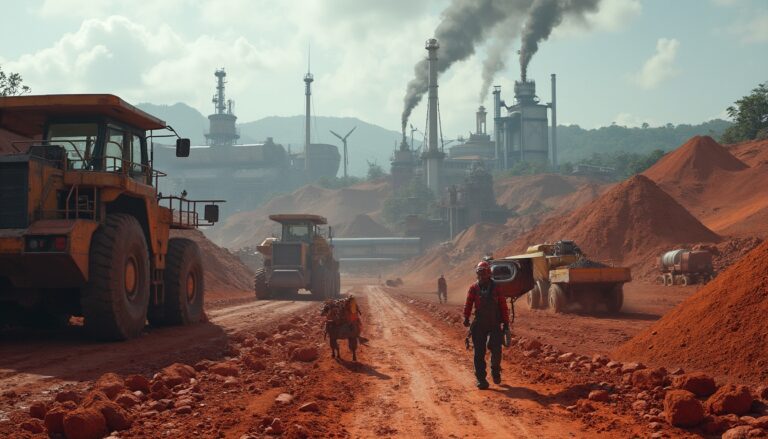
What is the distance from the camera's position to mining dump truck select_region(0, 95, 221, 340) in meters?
12.2

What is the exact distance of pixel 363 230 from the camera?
128875 mm

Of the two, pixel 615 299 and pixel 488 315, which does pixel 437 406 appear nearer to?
pixel 488 315

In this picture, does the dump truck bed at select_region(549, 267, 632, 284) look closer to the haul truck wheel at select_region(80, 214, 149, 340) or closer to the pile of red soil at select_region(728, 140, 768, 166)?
the haul truck wheel at select_region(80, 214, 149, 340)

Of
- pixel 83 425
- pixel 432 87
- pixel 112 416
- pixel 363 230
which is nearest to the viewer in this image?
pixel 83 425

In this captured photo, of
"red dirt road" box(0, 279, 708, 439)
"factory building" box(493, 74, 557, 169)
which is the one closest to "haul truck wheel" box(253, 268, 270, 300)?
"red dirt road" box(0, 279, 708, 439)

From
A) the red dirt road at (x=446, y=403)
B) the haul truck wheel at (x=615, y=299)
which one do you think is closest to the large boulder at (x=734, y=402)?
the red dirt road at (x=446, y=403)

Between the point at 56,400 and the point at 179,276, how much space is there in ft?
28.9

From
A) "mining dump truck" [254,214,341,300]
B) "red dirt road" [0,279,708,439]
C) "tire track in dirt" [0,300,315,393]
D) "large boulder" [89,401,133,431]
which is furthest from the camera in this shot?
"mining dump truck" [254,214,341,300]

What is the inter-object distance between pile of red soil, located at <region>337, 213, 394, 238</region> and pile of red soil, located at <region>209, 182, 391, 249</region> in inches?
972

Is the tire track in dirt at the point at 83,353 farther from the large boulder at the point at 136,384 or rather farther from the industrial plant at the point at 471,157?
the industrial plant at the point at 471,157

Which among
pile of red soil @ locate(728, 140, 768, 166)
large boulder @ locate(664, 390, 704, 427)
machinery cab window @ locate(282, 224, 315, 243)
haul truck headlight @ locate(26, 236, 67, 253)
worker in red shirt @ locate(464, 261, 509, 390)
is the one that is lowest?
large boulder @ locate(664, 390, 704, 427)

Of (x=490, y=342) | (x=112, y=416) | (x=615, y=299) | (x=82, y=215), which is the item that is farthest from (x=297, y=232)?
(x=112, y=416)

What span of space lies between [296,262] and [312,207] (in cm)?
13525

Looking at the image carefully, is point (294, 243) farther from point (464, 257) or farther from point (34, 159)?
point (464, 257)
